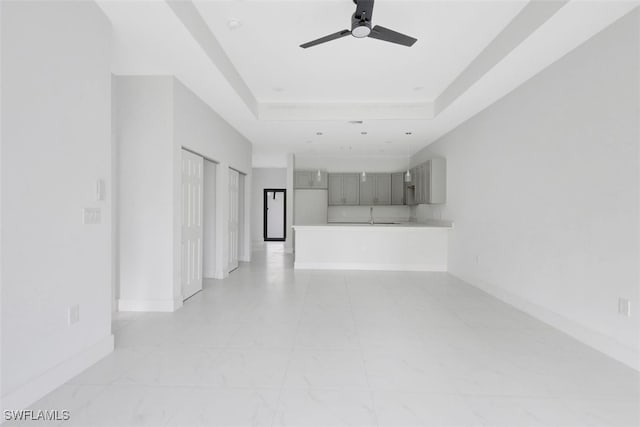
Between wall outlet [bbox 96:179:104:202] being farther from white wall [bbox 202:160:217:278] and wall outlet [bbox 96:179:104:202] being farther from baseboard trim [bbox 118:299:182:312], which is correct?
white wall [bbox 202:160:217:278]

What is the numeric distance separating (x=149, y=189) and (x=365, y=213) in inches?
272

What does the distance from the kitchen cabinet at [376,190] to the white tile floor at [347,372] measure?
18.2 ft

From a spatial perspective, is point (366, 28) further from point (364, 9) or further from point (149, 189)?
point (149, 189)

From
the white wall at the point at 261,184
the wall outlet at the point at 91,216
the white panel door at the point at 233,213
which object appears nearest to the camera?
the wall outlet at the point at 91,216

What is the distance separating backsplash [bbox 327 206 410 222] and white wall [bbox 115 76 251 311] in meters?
6.28

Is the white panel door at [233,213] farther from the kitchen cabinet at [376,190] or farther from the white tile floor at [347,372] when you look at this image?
the kitchen cabinet at [376,190]

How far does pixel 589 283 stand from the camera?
9.85 ft

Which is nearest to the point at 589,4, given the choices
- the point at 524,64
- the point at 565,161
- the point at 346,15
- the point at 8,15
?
the point at 524,64

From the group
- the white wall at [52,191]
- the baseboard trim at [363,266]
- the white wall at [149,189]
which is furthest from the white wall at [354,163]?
the white wall at [52,191]

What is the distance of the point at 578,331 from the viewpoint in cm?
311

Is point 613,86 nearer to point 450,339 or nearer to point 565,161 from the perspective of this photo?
point 565,161

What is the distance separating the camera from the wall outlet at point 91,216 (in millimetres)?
2400

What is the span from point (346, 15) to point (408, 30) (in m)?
0.70

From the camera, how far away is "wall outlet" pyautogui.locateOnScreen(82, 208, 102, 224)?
2.40 metres
